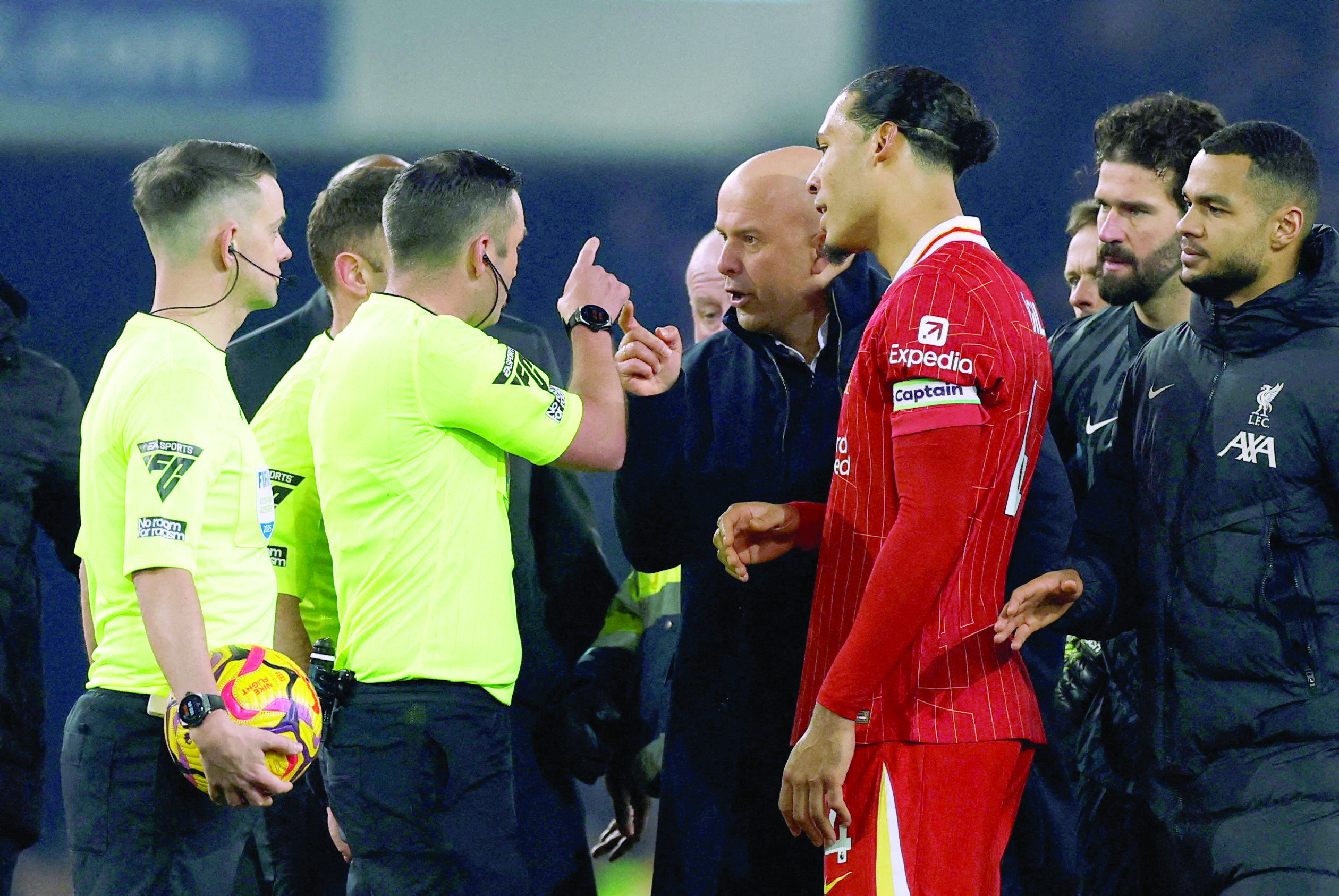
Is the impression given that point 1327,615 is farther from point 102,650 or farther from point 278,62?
point 278,62

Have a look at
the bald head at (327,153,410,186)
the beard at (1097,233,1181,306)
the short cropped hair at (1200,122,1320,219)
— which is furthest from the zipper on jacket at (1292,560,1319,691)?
the bald head at (327,153,410,186)

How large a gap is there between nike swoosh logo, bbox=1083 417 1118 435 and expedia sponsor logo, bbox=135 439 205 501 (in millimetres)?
1891

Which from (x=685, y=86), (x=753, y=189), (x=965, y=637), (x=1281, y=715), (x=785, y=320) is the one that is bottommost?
(x=1281, y=715)

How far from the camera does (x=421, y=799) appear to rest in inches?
89.0

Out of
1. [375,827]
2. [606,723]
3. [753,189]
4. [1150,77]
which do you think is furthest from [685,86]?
[375,827]

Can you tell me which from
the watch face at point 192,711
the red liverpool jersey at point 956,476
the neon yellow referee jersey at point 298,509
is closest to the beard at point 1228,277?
the red liverpool jersey at point 956,476

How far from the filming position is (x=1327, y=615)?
2186mm

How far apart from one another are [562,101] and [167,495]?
3.14 metres

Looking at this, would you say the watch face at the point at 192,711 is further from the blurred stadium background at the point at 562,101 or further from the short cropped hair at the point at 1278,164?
the blurred stadium background at the point at 562,101

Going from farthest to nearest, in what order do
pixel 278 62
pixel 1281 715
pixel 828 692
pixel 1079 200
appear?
pixel 1079 200
pixel 278 62
pixel 1281 715
pixel 828 692

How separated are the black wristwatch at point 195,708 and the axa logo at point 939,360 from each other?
1220mm

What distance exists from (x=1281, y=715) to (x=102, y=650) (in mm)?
1979

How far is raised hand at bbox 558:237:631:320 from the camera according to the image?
2543 mm

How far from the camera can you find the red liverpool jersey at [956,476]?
1946 millimetres
